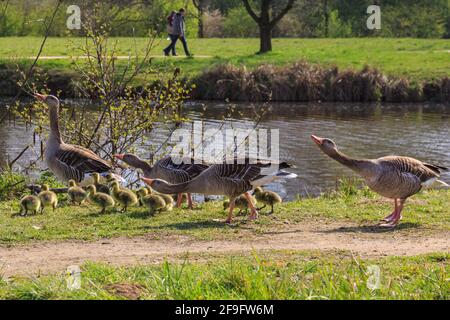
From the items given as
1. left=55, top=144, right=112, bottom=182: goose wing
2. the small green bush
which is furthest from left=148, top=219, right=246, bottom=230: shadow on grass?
the small green bush

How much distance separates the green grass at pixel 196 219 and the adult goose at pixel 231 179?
0.49 m

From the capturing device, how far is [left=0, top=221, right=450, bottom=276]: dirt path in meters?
9.71

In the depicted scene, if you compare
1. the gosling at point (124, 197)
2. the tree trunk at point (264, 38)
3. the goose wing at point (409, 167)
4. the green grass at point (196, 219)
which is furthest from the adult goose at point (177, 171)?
the tree trunk at point (264, 38)

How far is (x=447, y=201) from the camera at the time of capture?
13930 mm

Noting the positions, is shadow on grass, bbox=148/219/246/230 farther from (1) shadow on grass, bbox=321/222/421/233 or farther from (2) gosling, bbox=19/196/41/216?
(2) gosling, bbox=19/196/41/216

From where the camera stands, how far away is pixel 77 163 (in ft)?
47.4

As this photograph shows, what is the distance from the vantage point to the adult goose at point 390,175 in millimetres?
11945

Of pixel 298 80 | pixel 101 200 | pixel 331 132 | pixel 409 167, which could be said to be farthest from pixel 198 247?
pixel 298 80

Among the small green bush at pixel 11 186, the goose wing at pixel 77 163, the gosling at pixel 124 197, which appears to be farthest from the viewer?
the small green bush at pixel 11 186

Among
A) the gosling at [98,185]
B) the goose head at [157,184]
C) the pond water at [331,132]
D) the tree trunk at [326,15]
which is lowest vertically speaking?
the pond water at [331,132]

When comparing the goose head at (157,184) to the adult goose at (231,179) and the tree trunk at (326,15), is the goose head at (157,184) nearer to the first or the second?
the adult goose at (231,179)

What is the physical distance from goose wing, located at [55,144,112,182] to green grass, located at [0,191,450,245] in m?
0.75

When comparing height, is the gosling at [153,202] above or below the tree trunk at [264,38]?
below
